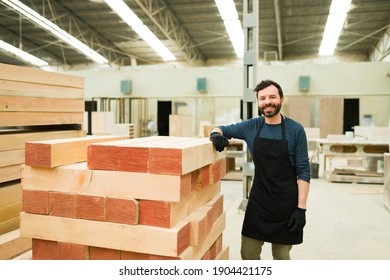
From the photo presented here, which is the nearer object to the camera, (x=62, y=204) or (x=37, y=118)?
(x=62, y=204)

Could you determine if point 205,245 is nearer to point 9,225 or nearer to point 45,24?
point 9,225

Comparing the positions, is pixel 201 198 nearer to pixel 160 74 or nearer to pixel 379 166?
pixel 379 166

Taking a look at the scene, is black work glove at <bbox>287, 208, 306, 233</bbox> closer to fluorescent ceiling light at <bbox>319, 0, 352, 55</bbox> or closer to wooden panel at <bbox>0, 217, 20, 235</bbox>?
wooden panel at <bbox>0, 217, 20, 235</bbox>

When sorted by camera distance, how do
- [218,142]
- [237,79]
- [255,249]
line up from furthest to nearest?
1. [237,79]
2. [255,249]
3. [218,142]

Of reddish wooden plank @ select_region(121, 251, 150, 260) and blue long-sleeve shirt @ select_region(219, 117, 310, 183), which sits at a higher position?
blue long-sleeve shirt @ select_region(219, 117, 310, 183)

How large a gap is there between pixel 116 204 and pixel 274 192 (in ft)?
3.88

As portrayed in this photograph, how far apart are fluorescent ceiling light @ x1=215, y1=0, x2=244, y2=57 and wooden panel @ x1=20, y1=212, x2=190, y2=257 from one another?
35.4 feet

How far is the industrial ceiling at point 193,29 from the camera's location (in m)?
12.4

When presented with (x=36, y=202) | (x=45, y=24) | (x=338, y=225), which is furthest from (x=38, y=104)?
(x=45, y=24)

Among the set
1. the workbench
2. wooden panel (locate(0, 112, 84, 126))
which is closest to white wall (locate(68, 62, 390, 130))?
the workbench

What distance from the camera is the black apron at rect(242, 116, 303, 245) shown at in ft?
8.24

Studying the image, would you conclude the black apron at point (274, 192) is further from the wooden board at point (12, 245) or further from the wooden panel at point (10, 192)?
the wooden panel at point (10, 192)

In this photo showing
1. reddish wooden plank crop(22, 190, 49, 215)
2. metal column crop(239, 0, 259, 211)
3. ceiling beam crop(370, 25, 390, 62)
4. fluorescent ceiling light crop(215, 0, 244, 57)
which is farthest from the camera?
ceiling beam crop(370, 25, 390, 62)

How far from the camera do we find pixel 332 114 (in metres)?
13.5
